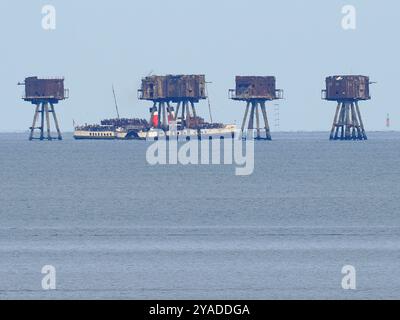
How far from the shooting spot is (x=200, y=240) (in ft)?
235

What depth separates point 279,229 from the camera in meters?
78.6

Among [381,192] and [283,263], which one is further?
[381,192]

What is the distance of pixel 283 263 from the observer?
202ft

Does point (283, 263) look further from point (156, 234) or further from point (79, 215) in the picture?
point (79, 215)

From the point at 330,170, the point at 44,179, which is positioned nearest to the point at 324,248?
the point at 44,179

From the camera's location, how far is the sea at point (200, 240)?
180 feet

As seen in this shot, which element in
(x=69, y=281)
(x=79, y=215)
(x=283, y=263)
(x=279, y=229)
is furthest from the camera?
(x=79, y=215)

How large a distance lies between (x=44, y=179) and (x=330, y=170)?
41.3 metres

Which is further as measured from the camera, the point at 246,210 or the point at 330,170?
the point at 330,170

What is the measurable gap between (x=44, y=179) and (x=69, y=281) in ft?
291

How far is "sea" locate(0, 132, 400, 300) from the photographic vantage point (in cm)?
5491

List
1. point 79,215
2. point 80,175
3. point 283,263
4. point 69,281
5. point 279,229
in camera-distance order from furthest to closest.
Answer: point 80,175 → point 79,215 → point 279,229 → point 283,263 → point 69,281
